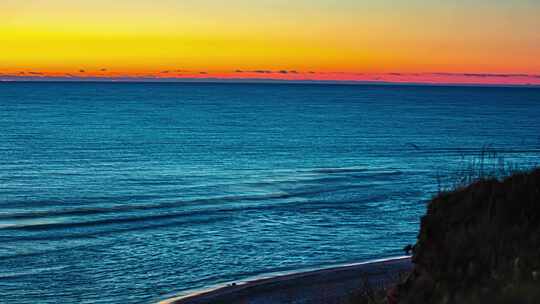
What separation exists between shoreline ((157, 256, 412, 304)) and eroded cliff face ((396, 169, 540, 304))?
11.2m

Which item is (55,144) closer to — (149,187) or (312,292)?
(149,187)

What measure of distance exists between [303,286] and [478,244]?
15.7 meters

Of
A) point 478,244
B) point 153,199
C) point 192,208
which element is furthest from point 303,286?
point 153,199

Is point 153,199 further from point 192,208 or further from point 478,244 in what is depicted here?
point 478,244

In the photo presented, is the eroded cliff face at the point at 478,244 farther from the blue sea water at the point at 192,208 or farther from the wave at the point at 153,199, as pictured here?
the wave at the point at 153,199

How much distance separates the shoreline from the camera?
78.1 feet

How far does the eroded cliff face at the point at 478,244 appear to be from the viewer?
8.84 m

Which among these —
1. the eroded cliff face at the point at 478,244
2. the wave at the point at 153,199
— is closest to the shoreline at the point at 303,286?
the eroded cliff face at the point at 478,244

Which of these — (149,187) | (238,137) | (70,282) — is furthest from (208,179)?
(238,137)

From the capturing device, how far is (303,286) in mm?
25344

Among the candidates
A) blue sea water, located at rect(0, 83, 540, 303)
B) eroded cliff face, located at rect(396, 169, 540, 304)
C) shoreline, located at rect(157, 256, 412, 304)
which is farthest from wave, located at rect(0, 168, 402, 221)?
eroded cliff face, located at rect(396, 169, 540, 304)

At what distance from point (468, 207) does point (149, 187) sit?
128 ft

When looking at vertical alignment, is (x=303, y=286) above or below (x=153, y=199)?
above

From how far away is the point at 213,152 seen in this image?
73938mm
